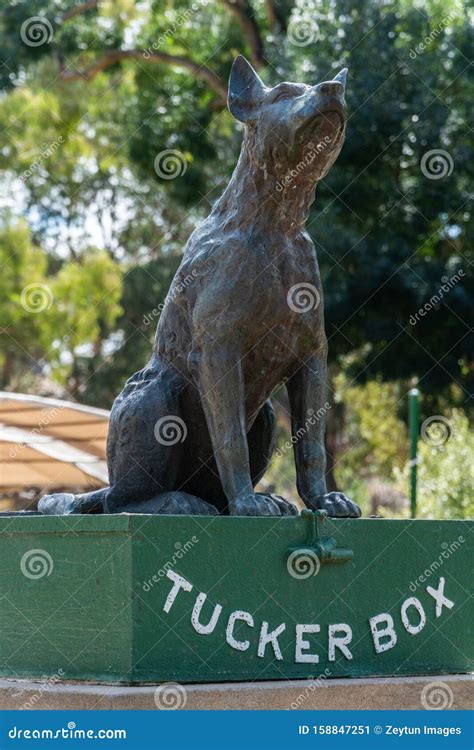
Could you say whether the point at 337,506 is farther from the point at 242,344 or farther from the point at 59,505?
the point at 59,505

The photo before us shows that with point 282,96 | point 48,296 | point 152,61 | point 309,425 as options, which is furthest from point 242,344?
point 152,61

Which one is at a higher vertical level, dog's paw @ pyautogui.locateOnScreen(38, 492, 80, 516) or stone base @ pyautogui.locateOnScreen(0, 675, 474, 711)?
dog's paw @ pyautogui.locateOnScreen(38, 492, 80, 516)

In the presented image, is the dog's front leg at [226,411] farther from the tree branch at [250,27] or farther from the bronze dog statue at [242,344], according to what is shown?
the tree branch at [250,27]

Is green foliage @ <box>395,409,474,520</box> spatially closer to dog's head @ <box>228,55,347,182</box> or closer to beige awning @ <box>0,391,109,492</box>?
beige awning @ <box>0,391,109,492</box>

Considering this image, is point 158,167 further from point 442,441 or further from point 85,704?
point 85,704

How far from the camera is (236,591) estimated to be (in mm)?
4328

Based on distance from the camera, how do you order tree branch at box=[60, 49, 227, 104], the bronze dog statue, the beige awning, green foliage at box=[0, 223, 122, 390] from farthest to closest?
green foliage at box=[0, 223, 122, 390]
tree branch at box=[60, 49, 227, 104]
the beige awning
the bronze dog statue

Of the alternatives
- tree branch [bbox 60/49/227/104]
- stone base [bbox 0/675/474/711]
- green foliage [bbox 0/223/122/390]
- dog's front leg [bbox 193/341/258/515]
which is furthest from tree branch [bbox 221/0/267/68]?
stone base [bbox 0/675/474/711]

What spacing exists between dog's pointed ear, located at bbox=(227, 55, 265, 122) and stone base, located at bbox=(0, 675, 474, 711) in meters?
2.29

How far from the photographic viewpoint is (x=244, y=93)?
4945 millimetres

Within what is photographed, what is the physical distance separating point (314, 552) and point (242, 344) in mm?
935

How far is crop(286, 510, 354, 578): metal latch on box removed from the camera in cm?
443

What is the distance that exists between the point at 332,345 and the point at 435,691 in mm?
11160
